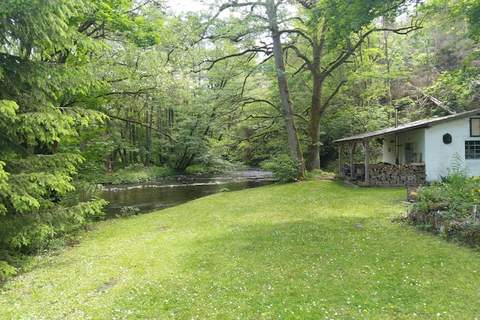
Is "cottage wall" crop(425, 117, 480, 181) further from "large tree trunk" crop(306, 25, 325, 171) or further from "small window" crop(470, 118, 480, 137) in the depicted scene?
"large tree trunk" crop(306, 25, 325, 171)

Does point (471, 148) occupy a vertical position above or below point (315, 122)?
below

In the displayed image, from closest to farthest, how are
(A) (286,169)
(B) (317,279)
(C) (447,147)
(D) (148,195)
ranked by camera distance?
(B) (317,279) → (C) (447,147) → (A) (286,169) → (D) (148,195)

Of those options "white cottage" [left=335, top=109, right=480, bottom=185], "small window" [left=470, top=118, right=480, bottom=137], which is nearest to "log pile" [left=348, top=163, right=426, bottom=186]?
"white cottage" [left=335, top=109, right=480, bottom=185]

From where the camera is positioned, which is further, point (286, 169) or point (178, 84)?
point (178, 84)

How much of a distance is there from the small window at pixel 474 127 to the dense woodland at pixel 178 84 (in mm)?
2325

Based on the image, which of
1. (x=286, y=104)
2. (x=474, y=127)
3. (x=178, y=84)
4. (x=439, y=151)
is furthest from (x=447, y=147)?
(x=178, y=84)

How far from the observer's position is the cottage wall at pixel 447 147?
54.5 feet

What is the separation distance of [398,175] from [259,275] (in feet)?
45.0

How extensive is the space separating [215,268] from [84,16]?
8685 millimetres

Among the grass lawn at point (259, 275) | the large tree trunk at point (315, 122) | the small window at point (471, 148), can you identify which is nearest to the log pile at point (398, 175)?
the small window at point (471, 148)

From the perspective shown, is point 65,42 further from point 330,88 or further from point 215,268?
point 330,88

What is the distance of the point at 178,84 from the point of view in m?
24.0

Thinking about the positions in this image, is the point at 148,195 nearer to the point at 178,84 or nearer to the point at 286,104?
the point at 178,84

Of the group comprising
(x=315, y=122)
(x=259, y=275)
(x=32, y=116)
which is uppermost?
(x=315, y=122)
